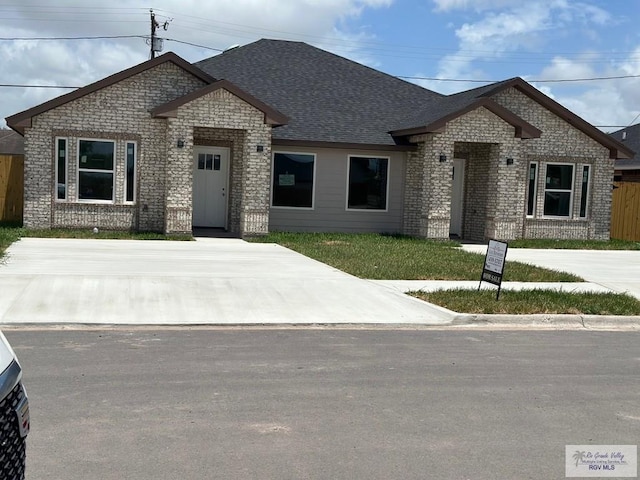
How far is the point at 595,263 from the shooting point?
59.8ft

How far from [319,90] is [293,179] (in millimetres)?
4273

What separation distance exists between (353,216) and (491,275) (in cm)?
1197

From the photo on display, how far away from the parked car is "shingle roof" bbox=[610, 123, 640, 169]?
115 ft

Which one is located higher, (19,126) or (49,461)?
(19,126)

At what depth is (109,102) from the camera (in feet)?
67.5

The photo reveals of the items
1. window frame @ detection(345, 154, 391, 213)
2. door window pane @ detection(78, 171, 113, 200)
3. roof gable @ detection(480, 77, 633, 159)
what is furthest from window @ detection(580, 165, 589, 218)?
door window pane @ detection(78, 171, 113, 200)

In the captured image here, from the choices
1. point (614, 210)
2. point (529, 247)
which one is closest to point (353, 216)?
point (529, 247)

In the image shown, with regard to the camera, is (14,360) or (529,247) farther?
(529,247)

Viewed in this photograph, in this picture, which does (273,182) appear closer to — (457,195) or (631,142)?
(457,195)

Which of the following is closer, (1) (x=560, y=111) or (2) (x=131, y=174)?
(2) (x=131, y=174)

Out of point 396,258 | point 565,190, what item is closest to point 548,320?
point 396,258

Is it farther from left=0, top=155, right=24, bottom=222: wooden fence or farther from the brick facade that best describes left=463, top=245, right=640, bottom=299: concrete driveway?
left=0, top=155, right=24, bottom=222: wooden fence

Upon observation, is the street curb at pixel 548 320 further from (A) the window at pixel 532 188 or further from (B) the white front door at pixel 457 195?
(B) the white front door at pixel 457 195

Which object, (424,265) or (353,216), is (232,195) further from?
(424,265)
